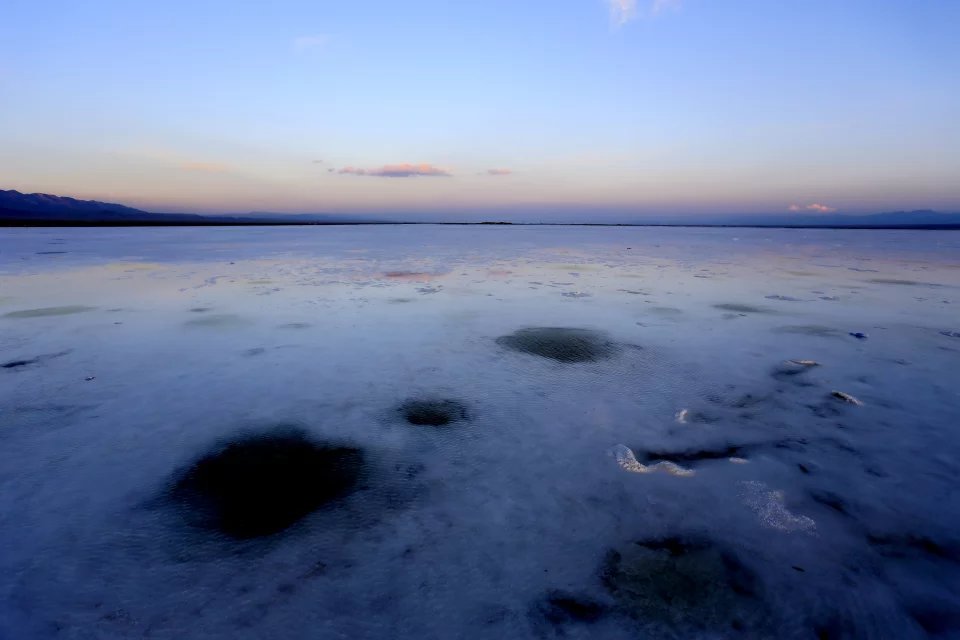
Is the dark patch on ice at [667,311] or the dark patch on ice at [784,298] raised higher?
the dark patch on ice at [784,298]

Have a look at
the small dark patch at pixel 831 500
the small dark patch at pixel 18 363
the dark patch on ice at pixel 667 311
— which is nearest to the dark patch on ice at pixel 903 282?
the dark patch on ice at pixel 667 311

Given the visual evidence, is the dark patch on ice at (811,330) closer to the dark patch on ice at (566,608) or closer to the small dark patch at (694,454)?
the small dark patch at (694,454)

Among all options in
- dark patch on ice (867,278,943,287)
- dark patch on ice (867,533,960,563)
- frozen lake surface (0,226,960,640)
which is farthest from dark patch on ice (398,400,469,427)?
dark patch on ice (867,278,943,287)

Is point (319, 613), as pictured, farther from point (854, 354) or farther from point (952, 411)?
point (854, 354)

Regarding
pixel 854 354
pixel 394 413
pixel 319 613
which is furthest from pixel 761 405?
pixel 319 613

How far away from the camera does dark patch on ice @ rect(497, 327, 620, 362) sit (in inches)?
226

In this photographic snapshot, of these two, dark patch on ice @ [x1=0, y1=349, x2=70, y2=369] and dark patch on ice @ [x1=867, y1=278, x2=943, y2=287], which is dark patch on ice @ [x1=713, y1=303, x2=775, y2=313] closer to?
dark patch on ice @ [x1=867, y1=278, x2=943, y2=287]

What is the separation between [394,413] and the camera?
407cm

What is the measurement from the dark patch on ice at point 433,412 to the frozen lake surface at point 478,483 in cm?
3

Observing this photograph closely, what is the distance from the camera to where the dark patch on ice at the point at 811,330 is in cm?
662

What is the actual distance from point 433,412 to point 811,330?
5.86m

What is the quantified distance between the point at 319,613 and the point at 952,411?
5.09 m

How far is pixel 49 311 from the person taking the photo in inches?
313

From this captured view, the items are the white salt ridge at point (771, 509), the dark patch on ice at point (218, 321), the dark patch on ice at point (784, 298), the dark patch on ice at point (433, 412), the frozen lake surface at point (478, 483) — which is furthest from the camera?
the dark patch on ice at point (784, 298)
